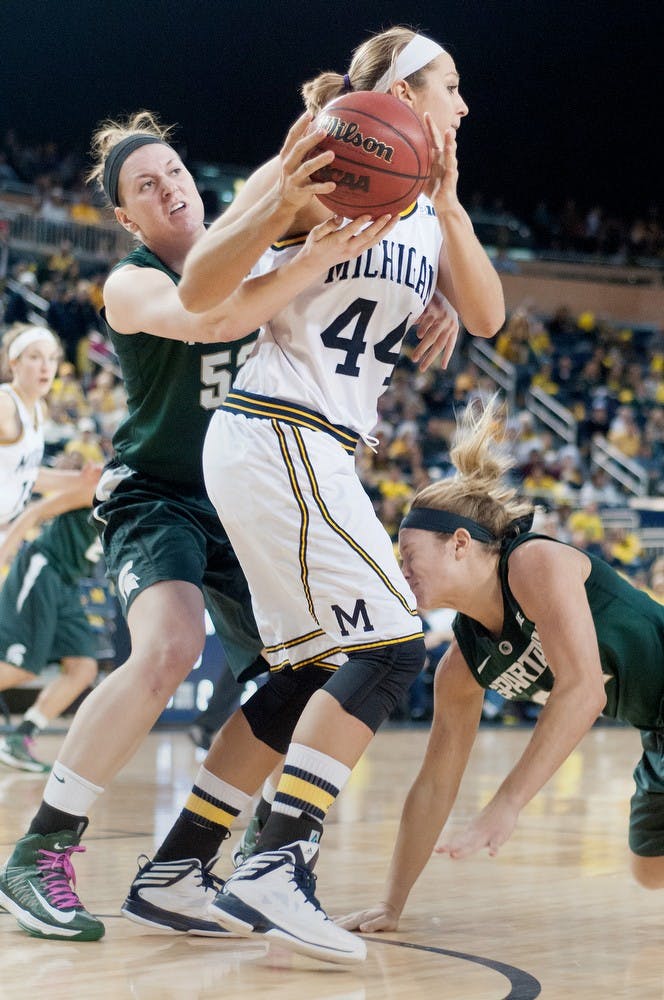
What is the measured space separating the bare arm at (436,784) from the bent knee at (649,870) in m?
0.61

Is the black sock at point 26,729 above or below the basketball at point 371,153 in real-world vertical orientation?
below

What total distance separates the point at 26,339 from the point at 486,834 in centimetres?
452

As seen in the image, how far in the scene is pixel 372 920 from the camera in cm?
325

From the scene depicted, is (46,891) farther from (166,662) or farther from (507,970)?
(507,970)

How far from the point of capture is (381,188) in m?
2.67

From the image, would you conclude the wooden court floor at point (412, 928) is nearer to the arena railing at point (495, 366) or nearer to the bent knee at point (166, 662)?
the bent knee at point (166, 662)

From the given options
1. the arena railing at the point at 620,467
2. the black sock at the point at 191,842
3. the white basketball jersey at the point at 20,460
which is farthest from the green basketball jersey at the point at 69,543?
the arena railing at the point at 620,467

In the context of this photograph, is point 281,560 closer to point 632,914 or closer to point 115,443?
point 115,443

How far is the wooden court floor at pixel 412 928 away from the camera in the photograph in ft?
8.58

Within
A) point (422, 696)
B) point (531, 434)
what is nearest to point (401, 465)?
point (531, 434)

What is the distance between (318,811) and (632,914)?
4.18 ft

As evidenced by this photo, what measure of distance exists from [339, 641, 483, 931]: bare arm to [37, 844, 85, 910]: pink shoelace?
0.71 metres

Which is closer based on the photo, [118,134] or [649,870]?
[649,870]

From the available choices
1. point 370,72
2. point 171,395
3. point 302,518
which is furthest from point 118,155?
point 302,518
